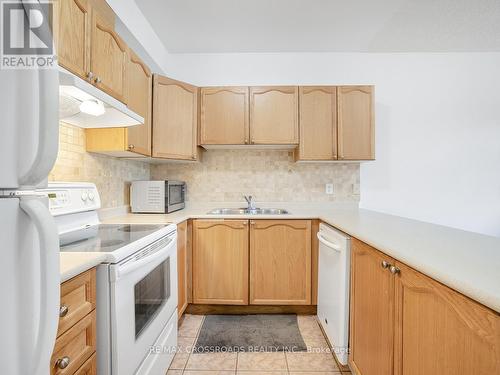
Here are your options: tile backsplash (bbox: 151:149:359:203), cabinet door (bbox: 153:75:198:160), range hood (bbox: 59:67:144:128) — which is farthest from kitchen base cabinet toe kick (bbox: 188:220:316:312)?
range hood (bbox: 59:67:144:128)

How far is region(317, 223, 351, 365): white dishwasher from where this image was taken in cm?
143

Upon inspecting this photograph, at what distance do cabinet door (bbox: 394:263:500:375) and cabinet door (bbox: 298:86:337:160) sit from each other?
1.50 meters

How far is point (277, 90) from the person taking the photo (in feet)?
7.61

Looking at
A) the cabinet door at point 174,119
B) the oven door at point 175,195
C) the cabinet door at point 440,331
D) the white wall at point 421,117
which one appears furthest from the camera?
the white wall at point 421,117

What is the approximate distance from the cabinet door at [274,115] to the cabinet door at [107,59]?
112cm

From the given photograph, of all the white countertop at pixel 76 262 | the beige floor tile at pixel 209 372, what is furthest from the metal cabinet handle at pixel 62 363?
the beige floor tile at pixel 209 372

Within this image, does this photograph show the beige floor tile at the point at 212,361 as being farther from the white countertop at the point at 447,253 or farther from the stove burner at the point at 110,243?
the white countertop at the point at 447,253

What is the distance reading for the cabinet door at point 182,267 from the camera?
73.9 inches

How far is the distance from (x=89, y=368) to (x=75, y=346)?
138 millimetres

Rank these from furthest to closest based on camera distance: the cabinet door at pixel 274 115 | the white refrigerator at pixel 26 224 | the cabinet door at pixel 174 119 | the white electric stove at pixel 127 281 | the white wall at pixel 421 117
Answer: the white wall at pixel 421 117 → the cabinet door at pixel 274 115 → the cabinet door at pixel 174 119 → the white electric stove at pixel 127 281 → the white refrigerator at pixel 26 224

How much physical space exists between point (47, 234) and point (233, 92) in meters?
2.09

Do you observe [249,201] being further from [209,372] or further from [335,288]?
[209,372]

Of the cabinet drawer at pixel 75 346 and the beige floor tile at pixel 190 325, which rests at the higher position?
the cabinet drawer at pixel 75 346

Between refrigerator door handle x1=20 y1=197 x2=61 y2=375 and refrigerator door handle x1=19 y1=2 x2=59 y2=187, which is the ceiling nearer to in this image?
refrigerator door handle x1=19 y1=2 x2=59 y2=187
